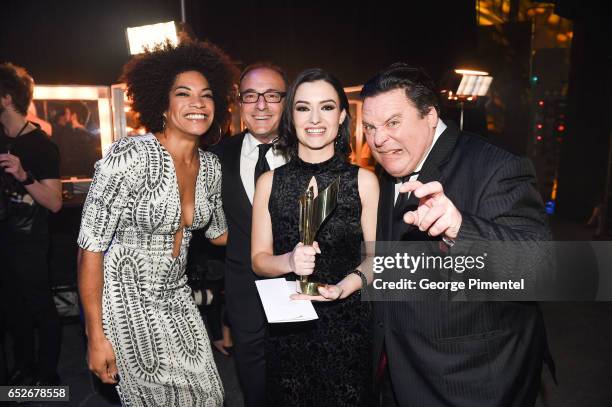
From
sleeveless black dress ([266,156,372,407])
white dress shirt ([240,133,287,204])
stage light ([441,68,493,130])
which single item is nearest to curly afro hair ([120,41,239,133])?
white dress shirt ([240,133,287,204])

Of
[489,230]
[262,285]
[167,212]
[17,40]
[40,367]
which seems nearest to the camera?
[489,230]

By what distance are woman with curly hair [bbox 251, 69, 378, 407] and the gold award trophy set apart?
0.29 meters

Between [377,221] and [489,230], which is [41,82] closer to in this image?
[377,221]

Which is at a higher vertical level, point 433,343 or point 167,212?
point 167,212

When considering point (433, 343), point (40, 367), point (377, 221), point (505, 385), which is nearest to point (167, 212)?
point (377, 221)

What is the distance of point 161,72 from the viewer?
6.99ft

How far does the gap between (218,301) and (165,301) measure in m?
2.52

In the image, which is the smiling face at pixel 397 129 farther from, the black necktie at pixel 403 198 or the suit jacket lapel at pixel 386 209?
the suit jacket lapel at pixel 386 209

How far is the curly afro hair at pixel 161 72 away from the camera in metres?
2.13

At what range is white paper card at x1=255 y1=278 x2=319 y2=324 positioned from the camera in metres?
1.49

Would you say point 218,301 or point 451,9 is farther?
point 451,9

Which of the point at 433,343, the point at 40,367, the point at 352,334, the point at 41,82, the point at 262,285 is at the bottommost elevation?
the point at 40,367

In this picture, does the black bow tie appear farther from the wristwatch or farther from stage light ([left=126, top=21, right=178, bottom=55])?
stage light ([left=126, top=21, right=178, bottom=55])

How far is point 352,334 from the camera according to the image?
6.63 ft
